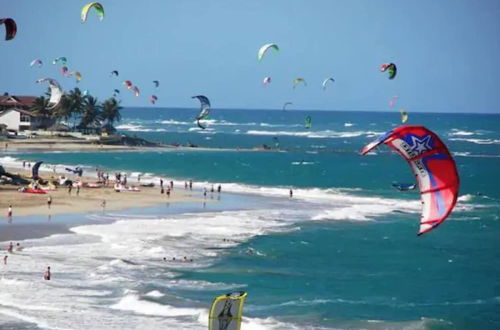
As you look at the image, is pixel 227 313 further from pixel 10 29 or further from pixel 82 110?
pixel 82 110

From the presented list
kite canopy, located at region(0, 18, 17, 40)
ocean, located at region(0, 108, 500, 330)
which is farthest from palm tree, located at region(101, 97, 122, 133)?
kite canopy, located at region(0, 18, 17, 40)

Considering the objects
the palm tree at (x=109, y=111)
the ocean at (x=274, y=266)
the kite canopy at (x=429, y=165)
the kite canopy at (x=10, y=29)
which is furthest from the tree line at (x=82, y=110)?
the kite canopy at (x=429, y=165)

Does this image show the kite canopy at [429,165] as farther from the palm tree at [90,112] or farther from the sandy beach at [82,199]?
the palm tree at [90,112]

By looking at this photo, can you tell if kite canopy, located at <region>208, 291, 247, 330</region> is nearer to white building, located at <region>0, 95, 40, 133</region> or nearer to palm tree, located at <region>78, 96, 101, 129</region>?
white building, located at <region>0, 95, 40, 133</region>

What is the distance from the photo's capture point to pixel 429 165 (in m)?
14.8

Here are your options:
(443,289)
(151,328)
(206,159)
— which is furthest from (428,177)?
(206,159)

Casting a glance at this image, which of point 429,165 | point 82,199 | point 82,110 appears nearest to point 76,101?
point 82,110

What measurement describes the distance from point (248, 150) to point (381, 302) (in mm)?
67430

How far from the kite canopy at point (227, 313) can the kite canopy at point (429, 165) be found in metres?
4.14

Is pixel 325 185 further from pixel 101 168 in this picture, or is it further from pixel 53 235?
pixel 53 235

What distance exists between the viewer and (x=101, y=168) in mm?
63031

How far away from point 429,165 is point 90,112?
7420 cm

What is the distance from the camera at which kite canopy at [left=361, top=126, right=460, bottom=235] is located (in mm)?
14297

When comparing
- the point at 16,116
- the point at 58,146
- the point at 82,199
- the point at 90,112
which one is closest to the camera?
the point at 82,199
